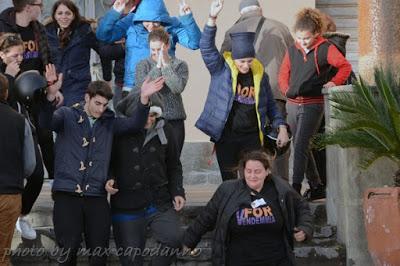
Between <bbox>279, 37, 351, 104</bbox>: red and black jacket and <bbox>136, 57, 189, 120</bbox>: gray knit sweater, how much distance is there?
1196mm

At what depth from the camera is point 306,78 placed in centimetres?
1194

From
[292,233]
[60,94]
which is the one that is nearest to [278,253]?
[292,233]

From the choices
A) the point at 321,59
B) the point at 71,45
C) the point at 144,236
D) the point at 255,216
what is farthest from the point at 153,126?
the point at 321,59

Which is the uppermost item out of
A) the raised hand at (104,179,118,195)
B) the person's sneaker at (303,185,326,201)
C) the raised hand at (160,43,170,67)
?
the raised hand at (160,43,170,67)

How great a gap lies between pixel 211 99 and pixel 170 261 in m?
1.98

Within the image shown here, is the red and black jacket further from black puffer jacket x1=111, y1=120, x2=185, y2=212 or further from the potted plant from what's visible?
black puffer jacket x1=111, y1=120, x2=185, y2=212

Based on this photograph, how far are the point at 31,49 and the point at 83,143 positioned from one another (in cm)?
186

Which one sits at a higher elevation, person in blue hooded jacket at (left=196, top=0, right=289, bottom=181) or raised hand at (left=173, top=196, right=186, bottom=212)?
person in blue hooded jacket at (left=196, top=0, right=289, bottom=181)

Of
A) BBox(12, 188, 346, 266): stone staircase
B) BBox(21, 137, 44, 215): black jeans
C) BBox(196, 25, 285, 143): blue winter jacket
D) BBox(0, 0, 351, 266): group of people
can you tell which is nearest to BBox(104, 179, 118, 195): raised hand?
BBox(0, 0, 351, 266): group of people

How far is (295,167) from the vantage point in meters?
12.0

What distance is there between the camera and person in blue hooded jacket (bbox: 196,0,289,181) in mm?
11289

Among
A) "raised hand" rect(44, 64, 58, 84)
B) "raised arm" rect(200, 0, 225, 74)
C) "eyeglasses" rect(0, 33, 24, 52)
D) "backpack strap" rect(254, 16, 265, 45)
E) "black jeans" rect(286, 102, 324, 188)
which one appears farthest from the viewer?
"backpack strap" rect(254, 16, 265, 45)

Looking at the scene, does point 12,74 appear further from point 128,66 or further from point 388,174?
point 388,174

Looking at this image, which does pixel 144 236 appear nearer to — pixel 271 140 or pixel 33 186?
pixel 33 186
